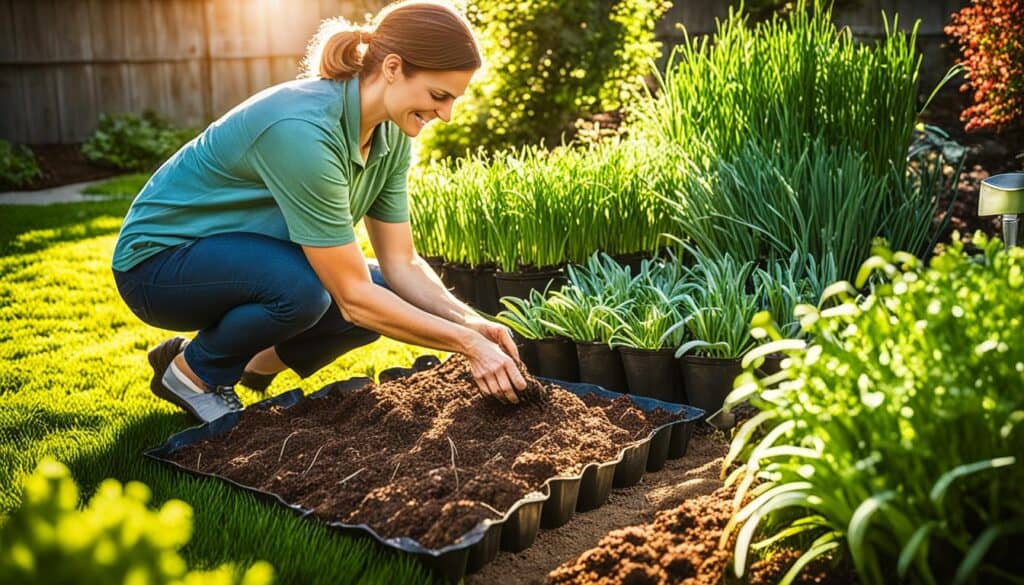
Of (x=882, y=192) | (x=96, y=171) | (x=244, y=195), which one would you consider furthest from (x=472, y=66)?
(x=96, y=171)

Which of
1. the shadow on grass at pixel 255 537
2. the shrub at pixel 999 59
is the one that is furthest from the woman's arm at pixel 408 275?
the shrub at pixel 999 59

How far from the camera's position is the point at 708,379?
3166 millimetres

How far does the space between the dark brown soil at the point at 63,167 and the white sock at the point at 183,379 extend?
261 inches

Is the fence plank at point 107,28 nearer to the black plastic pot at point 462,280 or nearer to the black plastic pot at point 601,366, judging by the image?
the black plastic pot at point 462,280

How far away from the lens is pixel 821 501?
5.58 ft

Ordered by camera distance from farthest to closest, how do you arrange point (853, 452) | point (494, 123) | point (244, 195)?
point (494, 123) < point (244, 195) < point (853, 452)

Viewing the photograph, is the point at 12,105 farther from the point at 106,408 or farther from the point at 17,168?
the point at 106,408

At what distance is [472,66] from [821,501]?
1597 millimetres

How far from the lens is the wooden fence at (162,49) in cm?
1066

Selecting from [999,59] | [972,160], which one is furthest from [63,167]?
[999,59]

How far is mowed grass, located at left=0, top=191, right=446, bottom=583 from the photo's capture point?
2203 millimetres

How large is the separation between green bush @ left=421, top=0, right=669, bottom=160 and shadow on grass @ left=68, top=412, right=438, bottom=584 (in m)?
4.25

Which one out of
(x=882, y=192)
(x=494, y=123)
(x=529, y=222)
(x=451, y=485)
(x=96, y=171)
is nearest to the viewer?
(x=451, y=485)

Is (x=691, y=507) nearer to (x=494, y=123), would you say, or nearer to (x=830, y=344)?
(x=830, y=344)
